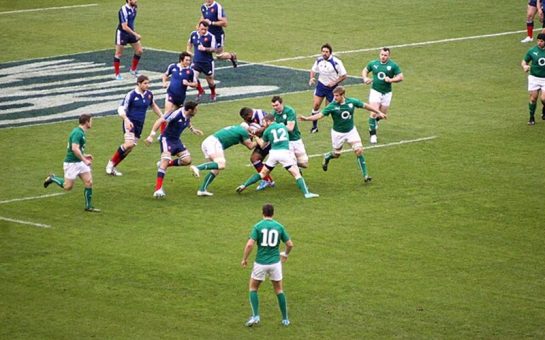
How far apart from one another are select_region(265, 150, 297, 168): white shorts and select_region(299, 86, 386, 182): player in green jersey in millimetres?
1639

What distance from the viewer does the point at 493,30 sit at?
163ft

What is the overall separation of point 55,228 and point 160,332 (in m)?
6.83

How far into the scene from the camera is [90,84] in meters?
42.0

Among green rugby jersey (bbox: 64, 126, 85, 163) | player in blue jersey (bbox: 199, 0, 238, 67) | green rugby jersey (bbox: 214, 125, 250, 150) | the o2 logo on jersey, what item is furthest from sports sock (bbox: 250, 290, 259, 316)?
player in blue jersey (bbox: 199, 0, 238, 67)

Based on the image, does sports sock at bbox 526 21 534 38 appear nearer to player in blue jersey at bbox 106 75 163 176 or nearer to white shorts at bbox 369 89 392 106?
white shorts at bbox 369 89 392 106

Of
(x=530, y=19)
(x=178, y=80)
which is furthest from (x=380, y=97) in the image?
(x=530, y=19)

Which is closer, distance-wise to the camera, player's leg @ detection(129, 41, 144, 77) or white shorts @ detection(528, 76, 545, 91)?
white shorts @ detection(528, 76, 545, 91)

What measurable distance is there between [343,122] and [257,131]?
2.28 metres

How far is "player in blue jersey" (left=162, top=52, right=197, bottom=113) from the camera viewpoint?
3453cm

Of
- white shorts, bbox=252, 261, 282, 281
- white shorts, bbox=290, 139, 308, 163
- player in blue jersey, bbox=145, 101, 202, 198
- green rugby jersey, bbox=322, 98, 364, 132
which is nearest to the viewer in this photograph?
white shorts, bbox=252, 261, 282, 281

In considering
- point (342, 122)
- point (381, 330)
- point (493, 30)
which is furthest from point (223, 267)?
point (493, 30)

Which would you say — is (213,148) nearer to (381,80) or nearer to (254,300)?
(381,80)

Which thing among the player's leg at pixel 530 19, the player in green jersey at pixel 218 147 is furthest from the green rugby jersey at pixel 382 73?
the player's leg at pixel 530 19

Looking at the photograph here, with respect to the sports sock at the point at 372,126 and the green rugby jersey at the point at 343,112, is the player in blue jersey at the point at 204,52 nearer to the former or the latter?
the sports sock at the point at 372,126
